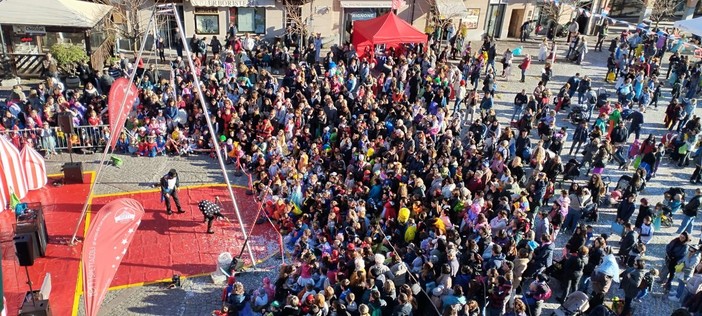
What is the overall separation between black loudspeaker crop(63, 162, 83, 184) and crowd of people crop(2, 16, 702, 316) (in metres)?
1.98

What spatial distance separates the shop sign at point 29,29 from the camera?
23297 mm

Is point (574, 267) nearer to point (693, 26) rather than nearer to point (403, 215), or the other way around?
point (403, 215)

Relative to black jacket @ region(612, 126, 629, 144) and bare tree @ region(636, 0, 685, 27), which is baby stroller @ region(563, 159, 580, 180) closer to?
black jacket @ region(612, 126, 629, 144)

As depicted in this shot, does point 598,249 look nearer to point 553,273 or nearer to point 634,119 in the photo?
point 553,273

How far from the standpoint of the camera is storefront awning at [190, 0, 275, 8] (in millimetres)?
26812

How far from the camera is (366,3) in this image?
95.0ft

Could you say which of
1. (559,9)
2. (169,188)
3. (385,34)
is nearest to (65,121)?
(169,188)

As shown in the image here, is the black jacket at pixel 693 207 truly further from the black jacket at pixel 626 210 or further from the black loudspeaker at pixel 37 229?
the black loudspeaker at pixel 37 229

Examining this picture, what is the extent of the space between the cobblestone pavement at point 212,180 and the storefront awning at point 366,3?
20.3ft

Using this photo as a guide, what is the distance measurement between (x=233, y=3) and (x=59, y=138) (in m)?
11.2

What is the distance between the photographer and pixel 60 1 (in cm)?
2317

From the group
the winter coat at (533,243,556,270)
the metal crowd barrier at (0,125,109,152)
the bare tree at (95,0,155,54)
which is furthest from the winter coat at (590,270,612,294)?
the bare tree at (95,0,155,54)

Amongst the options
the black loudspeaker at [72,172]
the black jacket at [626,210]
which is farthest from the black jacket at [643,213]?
the black loudspeaker at [72,172]

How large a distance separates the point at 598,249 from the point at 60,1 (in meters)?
21.1
